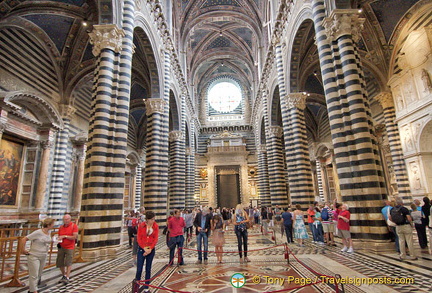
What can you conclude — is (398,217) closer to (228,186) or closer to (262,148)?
(262,148)

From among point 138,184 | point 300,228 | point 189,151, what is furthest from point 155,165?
point 138,184

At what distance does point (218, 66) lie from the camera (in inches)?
1313

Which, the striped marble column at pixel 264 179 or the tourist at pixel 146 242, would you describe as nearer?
the tourist at pixel 146 242

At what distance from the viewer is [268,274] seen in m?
4.89

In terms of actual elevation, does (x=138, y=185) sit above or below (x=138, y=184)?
below

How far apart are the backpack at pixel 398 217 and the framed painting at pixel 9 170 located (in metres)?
15.3

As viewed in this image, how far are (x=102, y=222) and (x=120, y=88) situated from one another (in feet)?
14.7

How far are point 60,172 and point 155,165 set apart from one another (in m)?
5.90

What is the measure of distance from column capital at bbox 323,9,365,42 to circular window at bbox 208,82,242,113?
1021 inches

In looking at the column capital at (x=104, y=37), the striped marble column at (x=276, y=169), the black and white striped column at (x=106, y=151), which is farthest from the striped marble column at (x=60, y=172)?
the striped marble column at (x=276, y=169)

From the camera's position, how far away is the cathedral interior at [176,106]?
25.1 ft

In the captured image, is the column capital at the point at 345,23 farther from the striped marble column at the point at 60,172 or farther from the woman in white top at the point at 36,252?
the striped marble column at the point at 60,172

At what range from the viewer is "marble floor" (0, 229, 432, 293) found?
13.3 ft

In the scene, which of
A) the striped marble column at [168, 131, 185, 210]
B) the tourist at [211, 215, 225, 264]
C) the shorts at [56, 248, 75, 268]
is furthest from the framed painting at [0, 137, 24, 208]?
the tourist at [211, 215, 225, 264]
